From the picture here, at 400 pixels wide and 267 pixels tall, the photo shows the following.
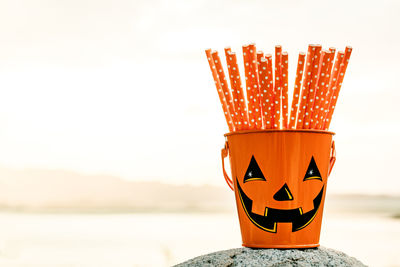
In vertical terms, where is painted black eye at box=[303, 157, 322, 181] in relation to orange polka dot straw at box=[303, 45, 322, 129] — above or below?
below

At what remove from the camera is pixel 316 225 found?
11.4 ft

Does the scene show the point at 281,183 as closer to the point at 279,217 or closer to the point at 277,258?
the point at 279,217

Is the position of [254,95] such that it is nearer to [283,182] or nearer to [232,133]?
[232,133]

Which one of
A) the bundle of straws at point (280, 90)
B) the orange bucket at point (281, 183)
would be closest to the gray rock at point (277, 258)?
the orange bucket at point (281, 183)

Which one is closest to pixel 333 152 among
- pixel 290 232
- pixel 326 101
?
pixel 326 101

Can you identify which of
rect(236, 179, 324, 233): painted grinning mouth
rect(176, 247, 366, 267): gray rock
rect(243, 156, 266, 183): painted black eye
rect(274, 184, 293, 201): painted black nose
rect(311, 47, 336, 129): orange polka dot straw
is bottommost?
rect(176, 247, 366, 267): gray rock

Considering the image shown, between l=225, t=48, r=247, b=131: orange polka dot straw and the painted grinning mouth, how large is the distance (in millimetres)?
425

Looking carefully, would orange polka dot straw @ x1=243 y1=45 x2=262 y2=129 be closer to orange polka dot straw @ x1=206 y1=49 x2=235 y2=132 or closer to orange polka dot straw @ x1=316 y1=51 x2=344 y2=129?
orange polka dot straw @ x1=206 y1=49 x2=235 y2=132

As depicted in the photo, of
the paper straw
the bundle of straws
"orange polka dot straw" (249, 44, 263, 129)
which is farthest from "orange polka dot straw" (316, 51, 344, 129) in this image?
the paper straw

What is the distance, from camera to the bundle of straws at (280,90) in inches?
134

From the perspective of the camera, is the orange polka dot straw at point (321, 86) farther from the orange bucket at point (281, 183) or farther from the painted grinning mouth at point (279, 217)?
the painted grinning mouth at point (279, 217)

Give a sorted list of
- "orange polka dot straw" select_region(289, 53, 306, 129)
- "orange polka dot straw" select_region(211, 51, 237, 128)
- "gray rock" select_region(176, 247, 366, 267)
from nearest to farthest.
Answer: "gray rock" select_region(176, 247, 366, 267)
"orange polka dot straw" select_region(289, 53, 306, 129)
"orange polka dot straw" select_region(211, 51, 237, 128)

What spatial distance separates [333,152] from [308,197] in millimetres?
378

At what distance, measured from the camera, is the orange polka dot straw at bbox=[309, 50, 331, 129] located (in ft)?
11.3
